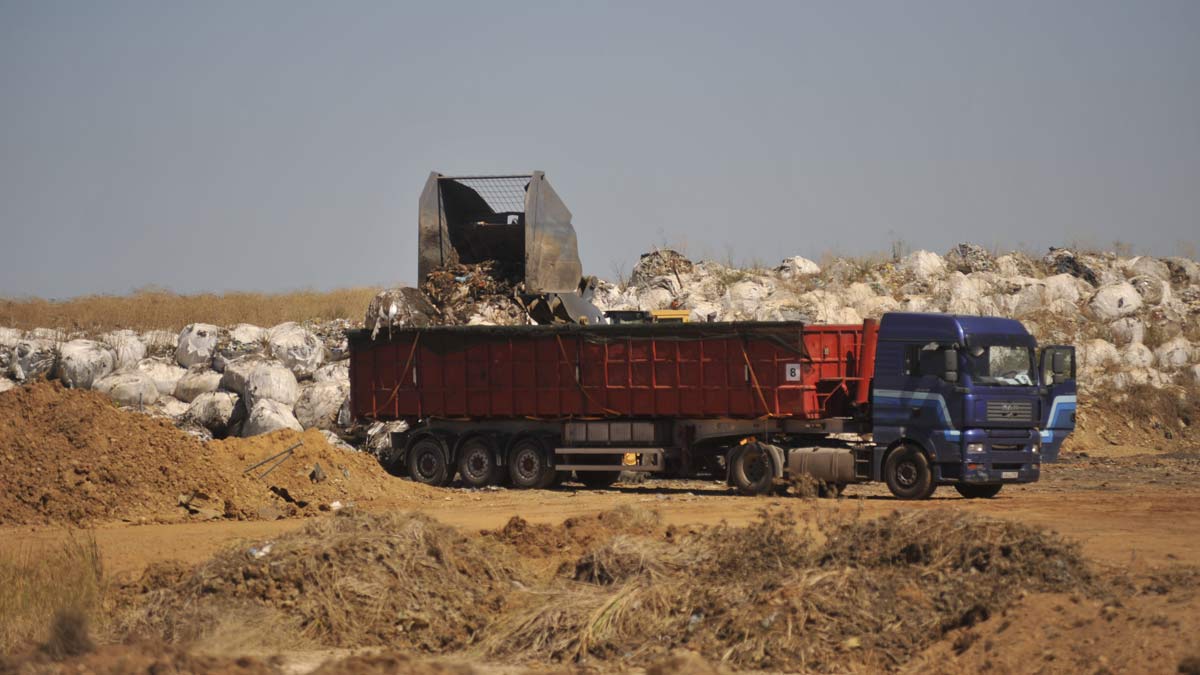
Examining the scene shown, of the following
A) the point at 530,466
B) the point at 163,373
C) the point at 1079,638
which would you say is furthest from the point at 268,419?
the point at 1079,638

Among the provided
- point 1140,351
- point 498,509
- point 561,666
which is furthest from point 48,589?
point 1140,351

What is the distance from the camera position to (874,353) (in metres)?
20.4

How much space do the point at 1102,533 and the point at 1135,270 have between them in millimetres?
24422

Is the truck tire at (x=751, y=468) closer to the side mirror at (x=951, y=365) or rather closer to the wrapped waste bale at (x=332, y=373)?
the side mirror at (x=951, y=365)

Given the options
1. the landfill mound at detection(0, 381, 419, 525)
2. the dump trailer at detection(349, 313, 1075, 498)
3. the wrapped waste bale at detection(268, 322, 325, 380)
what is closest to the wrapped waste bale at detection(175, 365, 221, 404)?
the wrapped waste bale at detection(268, 322, 325, 380)

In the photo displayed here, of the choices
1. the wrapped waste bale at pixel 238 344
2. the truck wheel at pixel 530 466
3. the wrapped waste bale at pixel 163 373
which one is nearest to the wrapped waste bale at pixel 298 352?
the wrapped waste bale at pixel 238 344

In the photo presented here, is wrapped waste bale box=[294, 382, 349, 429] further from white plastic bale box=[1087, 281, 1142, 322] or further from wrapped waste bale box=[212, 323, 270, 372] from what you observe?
white plastic bale box=[1087, 281, 1142, 322]

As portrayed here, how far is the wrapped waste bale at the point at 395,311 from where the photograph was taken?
23281mm

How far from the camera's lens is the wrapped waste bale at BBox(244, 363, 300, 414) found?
2662 cm

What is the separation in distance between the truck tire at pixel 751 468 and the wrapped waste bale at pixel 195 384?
11.7m

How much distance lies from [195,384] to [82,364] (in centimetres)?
260

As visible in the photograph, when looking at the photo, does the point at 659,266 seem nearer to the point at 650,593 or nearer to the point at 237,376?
the point at 237,376

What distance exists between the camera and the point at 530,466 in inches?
906

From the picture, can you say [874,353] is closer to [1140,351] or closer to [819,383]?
[819,383]
